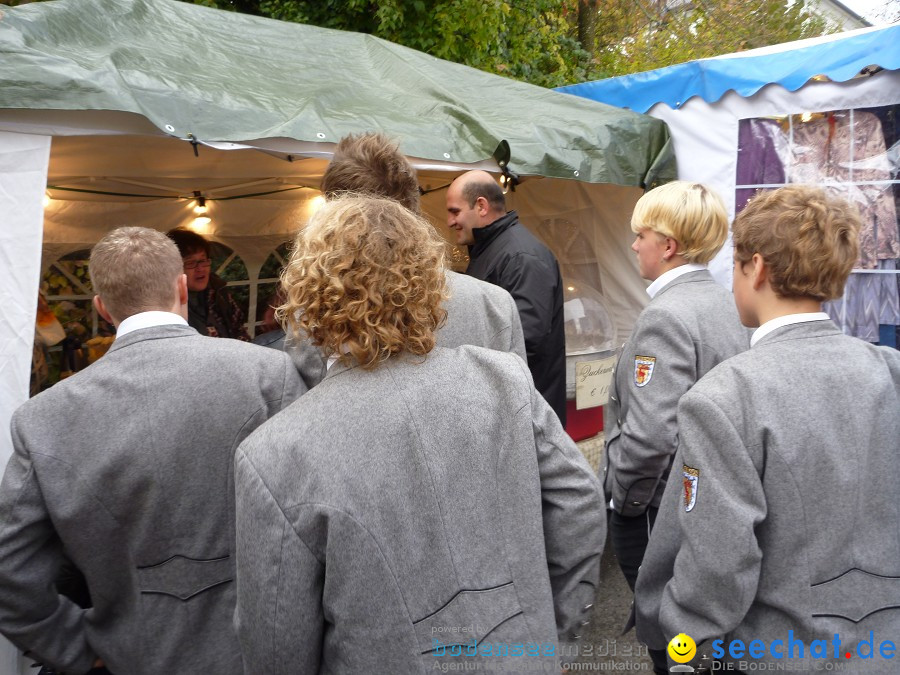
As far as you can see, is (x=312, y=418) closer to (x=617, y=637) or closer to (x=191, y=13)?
(x=617, y=637)

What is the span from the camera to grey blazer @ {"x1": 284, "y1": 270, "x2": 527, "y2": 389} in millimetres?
2010

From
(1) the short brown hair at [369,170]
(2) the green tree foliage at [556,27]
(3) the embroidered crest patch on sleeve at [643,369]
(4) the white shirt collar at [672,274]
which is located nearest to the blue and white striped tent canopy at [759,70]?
(4) the white shirt collar at [672,274]

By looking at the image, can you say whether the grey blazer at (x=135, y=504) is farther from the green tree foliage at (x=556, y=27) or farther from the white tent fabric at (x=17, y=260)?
the green tree foliage at (x=556, y=27)

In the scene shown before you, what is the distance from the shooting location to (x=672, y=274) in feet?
7.81

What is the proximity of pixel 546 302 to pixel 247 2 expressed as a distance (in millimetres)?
7547

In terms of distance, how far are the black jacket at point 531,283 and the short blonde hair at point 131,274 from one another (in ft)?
5.44

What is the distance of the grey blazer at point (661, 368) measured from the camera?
2145 mm

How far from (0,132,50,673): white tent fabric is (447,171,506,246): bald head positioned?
1.67 meters

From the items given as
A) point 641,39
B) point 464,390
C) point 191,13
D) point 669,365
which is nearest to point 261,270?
point 191,13

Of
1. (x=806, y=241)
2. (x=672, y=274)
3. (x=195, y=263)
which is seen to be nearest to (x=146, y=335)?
(x=806, y=241)

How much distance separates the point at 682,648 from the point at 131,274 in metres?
1.49

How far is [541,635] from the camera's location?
130 centimetres

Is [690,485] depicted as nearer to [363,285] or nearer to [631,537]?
[363,285]

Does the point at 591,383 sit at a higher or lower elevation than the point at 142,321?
lower
